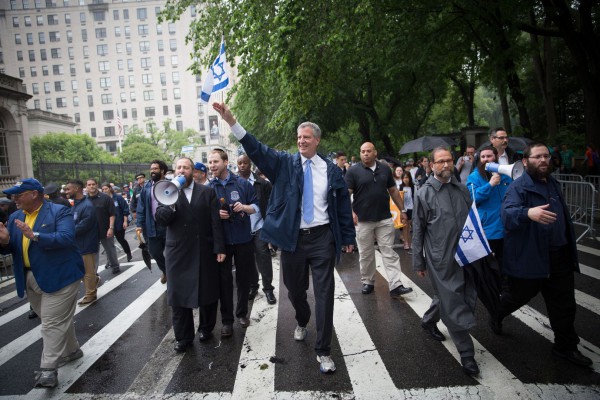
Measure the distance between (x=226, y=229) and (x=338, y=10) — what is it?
245 inches

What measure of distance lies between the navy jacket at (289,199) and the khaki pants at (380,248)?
1900 mm

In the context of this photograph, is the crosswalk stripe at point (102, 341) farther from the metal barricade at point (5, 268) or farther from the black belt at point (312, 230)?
the metal barricade at point (5, 268)

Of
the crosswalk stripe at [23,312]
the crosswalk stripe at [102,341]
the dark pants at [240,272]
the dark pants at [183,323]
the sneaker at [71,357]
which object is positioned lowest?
the crosswalk stripe at [23,312]

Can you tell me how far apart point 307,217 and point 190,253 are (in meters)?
1.45

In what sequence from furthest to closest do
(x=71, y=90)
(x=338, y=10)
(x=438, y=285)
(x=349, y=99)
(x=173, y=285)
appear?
(x=71, y=90), (x=349, y=99), (x=338, y=10), (x=173, y=285), (x=438, y=285)

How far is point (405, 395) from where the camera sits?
10.4 feet

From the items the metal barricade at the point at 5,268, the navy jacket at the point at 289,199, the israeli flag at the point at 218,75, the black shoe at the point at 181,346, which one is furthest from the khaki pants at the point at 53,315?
the metal barricade at the point at 5,268

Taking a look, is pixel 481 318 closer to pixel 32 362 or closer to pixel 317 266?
pixel 317 266

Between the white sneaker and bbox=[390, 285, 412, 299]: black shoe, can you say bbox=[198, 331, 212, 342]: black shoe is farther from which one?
bbox=[390, 285, 412, 299]: black shoe

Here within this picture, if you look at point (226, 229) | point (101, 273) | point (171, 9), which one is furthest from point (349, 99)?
point (226, 229)

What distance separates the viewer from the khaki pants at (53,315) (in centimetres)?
372

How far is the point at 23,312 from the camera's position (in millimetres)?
6355

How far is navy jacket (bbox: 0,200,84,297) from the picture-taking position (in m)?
3.79

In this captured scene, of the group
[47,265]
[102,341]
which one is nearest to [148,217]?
[102,341]
